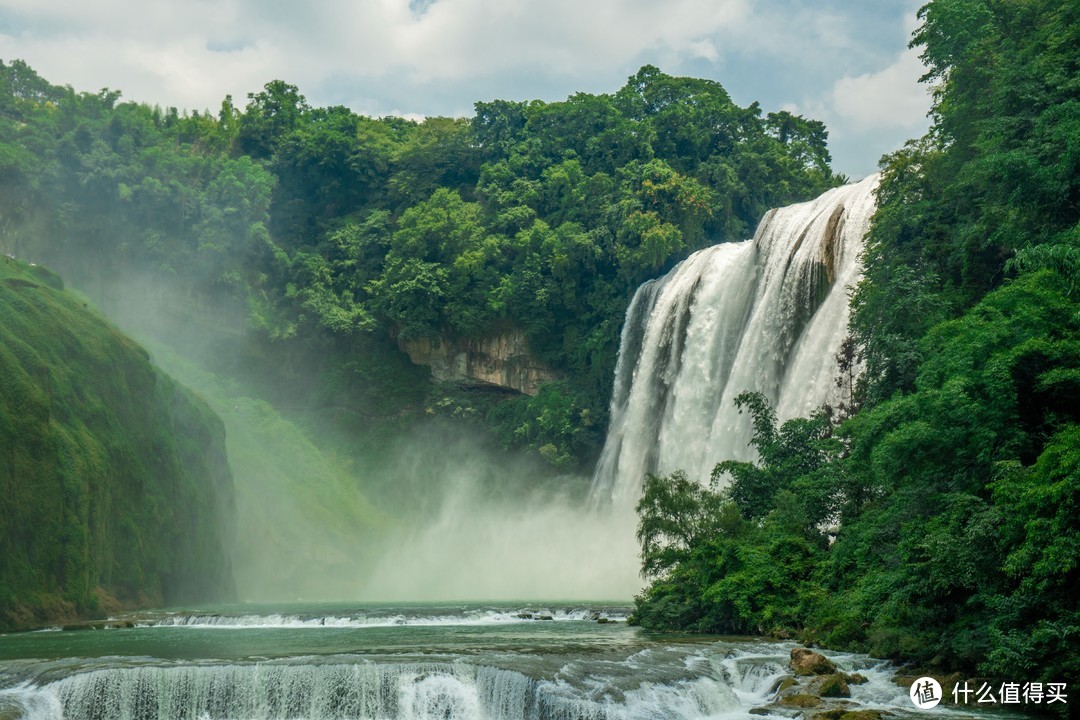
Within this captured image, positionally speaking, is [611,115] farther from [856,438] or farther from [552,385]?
[856,438]

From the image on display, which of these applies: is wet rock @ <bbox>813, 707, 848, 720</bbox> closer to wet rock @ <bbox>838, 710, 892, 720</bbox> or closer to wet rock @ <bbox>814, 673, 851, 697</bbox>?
wet rock @ <bbox>838, 710, 892, 720</bbox>

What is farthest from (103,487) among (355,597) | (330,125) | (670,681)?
(330,125)

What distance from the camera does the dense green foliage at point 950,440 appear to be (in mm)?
17156

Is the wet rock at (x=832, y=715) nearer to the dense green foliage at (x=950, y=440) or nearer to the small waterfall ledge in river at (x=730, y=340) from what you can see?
the dense green foliage at (x=950, y=440)

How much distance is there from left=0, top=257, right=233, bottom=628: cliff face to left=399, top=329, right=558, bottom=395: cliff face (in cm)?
1734

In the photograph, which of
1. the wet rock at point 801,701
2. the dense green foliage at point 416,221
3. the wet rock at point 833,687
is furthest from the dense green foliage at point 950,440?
the dense green foliage at point 416,221

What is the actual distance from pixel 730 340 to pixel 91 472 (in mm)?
22416

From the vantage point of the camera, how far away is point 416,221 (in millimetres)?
63250

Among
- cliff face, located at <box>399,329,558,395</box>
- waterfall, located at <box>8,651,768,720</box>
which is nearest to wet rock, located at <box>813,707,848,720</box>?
waterfall, located at <box>8,651,768,720</box>

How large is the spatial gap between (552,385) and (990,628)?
1614 inches

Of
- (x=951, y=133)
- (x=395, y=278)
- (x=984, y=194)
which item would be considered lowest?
(x=984, y=194)

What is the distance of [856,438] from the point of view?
78.5 ft

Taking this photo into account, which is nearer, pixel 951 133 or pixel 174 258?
pixel 951 133

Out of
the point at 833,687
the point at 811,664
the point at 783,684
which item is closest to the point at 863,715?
the point at 833,687
